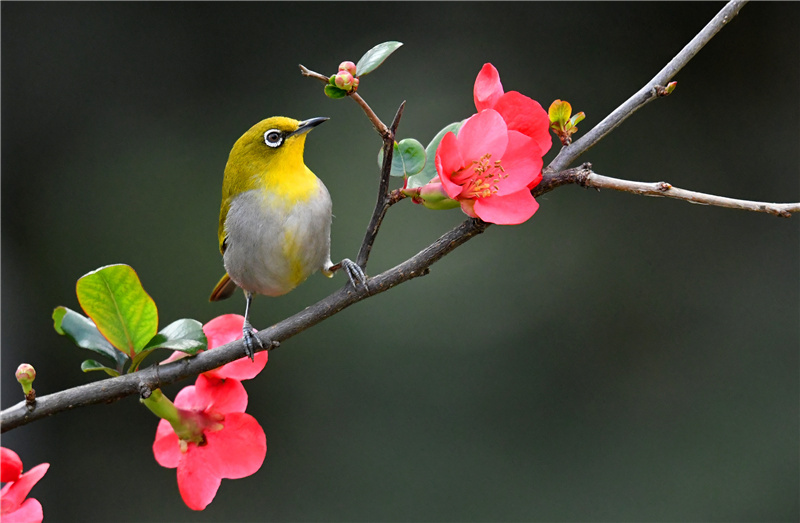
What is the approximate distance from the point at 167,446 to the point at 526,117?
2.05 feet

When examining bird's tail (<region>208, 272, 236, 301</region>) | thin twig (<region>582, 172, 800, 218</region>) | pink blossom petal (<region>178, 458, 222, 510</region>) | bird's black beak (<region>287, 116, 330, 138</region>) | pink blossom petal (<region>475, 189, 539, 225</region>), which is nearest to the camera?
thin twig (<region>582, 172, 800, 218</region>)

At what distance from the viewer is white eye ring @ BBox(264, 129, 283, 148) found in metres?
1.33

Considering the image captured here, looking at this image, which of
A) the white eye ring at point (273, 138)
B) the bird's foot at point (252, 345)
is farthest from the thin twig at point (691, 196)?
the white eye ring at point (273, 138)

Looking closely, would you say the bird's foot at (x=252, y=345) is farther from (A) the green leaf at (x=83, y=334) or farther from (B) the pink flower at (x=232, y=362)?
(A) the green leaf at (x=83, y=334)

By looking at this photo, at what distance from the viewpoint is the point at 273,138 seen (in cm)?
134

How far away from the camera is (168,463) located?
3.16 feet

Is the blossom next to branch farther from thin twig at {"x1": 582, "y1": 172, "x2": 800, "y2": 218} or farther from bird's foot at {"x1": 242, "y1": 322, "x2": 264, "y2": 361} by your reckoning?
bird's foot at {"x1": 242, "y1": 322, "x2": 264, "y2": 361}

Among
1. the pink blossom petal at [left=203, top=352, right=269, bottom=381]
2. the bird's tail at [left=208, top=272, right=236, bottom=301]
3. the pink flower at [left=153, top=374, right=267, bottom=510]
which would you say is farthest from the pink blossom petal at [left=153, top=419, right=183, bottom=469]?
the bird's tail at [left=208, top=272, right=236, bottom=301]

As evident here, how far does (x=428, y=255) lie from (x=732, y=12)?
1.47 ft

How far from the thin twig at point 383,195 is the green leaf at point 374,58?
1.9 inches

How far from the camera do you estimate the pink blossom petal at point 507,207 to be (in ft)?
2.62

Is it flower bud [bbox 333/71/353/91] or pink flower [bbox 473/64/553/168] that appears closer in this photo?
flower bud [bbox 333/71/353/91]

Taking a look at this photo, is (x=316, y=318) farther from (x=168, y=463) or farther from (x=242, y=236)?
(x=242, y=236)

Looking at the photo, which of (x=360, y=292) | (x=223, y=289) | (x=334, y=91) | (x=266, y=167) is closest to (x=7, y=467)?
(x=360, y=292)
